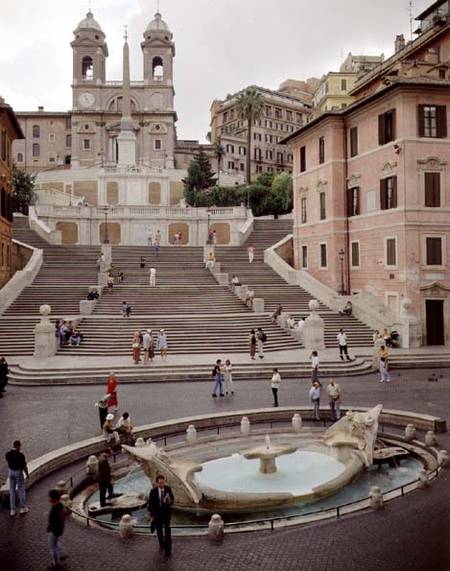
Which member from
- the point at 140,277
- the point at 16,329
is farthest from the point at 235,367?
the point at 140,277

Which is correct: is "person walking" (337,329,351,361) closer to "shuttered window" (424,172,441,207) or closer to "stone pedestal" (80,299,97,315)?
"shuttered window" (424,172,441,207)

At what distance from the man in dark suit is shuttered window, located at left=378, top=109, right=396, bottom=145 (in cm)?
2845

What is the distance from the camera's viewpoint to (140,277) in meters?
42.3

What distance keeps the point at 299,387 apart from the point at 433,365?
8.26 meters

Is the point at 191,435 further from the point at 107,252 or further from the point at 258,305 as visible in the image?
the point at 107,252

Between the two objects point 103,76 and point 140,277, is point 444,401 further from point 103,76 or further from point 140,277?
point 103,76

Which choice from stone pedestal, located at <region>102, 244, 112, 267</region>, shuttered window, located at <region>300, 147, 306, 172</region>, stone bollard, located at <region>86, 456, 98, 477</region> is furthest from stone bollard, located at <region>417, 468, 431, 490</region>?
stone pedestal, located at <region>102, 244, 112, 267</region>

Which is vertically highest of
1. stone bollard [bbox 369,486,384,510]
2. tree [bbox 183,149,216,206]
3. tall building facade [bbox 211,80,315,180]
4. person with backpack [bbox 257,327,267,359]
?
tall building facade [bbox 211,80,315,180]

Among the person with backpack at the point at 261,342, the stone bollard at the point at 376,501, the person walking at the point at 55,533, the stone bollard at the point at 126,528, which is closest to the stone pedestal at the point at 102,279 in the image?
the person with backpack at the point at 261,342

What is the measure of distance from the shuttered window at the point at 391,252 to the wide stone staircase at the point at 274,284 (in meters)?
3.98

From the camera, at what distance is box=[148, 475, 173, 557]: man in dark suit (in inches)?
375

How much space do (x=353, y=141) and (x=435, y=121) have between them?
6126mm

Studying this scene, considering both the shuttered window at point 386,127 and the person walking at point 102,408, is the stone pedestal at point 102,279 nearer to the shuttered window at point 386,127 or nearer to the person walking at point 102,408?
the shuttered window at point 386,127

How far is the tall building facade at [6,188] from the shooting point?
37781mm
